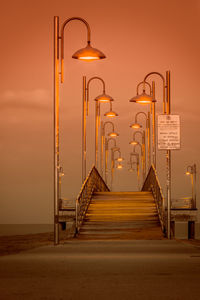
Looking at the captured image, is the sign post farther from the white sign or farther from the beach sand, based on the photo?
the beach sand

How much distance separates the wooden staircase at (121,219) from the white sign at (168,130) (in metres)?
3.13

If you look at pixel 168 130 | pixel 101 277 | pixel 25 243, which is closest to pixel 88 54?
pixel 168 130

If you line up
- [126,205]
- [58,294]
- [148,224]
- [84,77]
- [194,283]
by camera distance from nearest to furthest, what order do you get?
[58,294], [194,283], [148,224], [126,205], [84,77]

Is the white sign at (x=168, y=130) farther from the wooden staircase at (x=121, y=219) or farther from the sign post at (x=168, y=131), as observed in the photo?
the wooden staircase at (x=121, y=219)

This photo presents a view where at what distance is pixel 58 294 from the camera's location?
274 inches

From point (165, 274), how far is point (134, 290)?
1.62 metres

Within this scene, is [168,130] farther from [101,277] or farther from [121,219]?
[101,277]

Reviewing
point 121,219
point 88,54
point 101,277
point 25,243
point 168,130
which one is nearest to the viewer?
point 101,277

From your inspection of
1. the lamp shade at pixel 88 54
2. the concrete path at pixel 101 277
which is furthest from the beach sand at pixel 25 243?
the concrete path at pixel 101 277

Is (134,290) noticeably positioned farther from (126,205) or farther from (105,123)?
(105,123)

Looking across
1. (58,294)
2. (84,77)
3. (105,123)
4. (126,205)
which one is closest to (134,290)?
(58,294)

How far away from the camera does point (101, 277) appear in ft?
27.6

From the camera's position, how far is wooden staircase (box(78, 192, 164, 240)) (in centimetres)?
2359

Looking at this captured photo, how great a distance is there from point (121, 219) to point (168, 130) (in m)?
7.38
